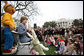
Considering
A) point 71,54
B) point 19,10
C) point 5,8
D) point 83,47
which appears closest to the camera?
point 5,8

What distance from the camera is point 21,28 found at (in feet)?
9.20

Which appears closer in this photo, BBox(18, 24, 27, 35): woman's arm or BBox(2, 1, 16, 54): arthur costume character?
BBox(2, 1, 16, 54): arthur costume character

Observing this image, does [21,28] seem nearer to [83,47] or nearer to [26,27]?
[26,27]

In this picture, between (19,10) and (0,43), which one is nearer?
(0,43)

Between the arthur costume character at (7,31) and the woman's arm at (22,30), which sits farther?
the woman's arm at (22,30)

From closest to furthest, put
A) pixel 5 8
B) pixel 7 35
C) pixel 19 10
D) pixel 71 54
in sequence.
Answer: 1. pixel 7 35
2. pixel 5 8
3. pixel 71 54
4. pixel 19 10

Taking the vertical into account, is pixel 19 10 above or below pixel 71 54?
above

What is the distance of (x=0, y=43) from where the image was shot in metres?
2.75

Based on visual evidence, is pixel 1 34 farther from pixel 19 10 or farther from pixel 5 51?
pixel 19 10

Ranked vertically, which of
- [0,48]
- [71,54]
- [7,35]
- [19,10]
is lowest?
[71,54]

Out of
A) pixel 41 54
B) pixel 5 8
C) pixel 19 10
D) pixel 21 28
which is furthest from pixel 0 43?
pixel 19 10

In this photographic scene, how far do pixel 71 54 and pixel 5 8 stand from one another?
263 centimetres

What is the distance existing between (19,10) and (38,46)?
1423 cm

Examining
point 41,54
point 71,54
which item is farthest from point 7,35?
point 71,54
